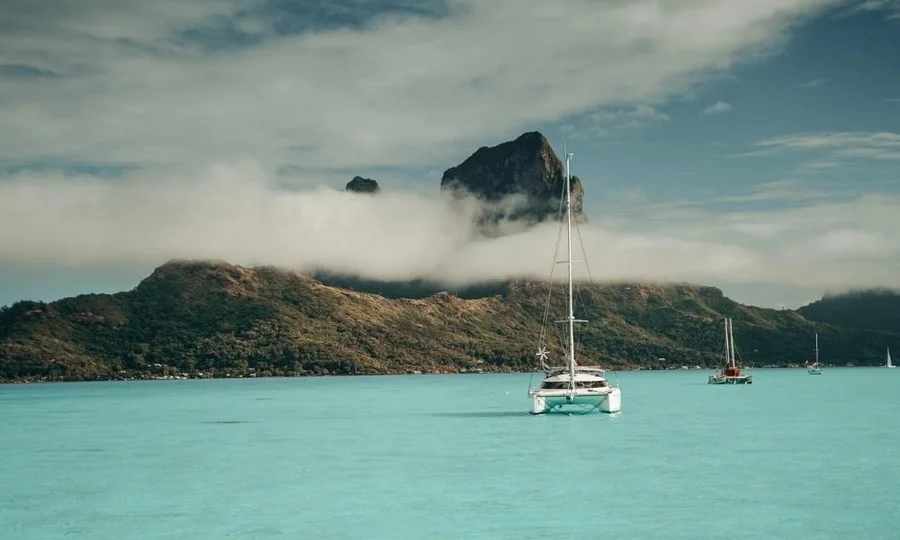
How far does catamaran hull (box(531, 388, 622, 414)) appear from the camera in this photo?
84125 millimetres

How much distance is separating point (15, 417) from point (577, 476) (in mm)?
87514

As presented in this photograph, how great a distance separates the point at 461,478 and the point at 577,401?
1443 inches

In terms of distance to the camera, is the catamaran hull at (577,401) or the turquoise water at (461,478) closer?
the turquoise water at (461,478)

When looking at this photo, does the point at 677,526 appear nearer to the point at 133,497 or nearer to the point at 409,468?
the point at 409,468

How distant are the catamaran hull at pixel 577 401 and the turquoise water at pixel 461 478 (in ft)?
5.29

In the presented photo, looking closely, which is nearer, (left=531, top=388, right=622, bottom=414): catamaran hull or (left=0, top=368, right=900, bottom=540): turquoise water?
(left=0, top=368, right=900, bottom=540): turquoise water

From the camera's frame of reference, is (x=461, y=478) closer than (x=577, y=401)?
Yes

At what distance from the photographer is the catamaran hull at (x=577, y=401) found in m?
84.1

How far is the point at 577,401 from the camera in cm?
8456

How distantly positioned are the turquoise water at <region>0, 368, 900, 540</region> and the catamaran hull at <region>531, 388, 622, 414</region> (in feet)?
5.29

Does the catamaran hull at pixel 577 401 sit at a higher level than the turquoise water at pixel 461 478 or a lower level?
higher

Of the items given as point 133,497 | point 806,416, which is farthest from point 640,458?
point 806,416

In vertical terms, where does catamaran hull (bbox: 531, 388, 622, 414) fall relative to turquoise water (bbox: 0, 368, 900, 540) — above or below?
above

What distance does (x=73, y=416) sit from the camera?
113250 mm
